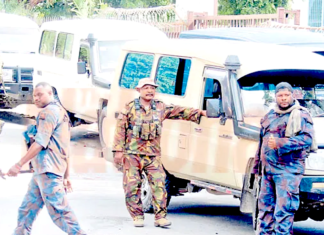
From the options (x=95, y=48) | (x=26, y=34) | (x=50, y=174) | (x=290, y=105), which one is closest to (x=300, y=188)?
(x=290, y=105)

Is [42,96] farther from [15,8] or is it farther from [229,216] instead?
[15,8]

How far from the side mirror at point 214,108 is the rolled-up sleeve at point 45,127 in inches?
78.4

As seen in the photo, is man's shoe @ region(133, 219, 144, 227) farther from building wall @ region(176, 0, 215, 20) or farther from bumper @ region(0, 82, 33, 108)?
building wall @ region(176, 0, 215, 20)

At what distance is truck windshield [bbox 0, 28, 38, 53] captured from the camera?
67.2 feet

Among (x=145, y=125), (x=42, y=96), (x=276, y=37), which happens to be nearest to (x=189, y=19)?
(x=276, y=37)

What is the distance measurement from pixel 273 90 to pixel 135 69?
223cm

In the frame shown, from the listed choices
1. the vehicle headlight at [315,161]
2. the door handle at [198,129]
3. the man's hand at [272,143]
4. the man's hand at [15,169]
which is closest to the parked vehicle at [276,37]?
the door handle at [198,129]

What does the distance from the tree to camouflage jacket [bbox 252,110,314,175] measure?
17.4m

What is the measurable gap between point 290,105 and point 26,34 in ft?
44.8

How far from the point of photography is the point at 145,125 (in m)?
9.34

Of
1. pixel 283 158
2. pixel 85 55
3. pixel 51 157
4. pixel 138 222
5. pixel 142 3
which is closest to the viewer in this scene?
pixel 51 157

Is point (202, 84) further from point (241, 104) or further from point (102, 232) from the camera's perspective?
point (102, 232)

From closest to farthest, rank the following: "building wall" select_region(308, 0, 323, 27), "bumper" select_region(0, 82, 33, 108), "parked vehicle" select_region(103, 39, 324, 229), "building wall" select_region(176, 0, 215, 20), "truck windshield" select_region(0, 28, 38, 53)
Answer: "parked vehicle" select_region(103, 39, 324, 229)
"bumper" select_region(0, 82, 33, 108)
"truck windshield" select_region(0, 28, 38, 53)
"building wall" select_region(176, 0, 215, 20)
"building wall" select_region(308, 0, 323, 27)

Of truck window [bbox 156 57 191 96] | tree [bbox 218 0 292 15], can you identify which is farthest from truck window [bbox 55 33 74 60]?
tree [bbox 218 0 292 15]
